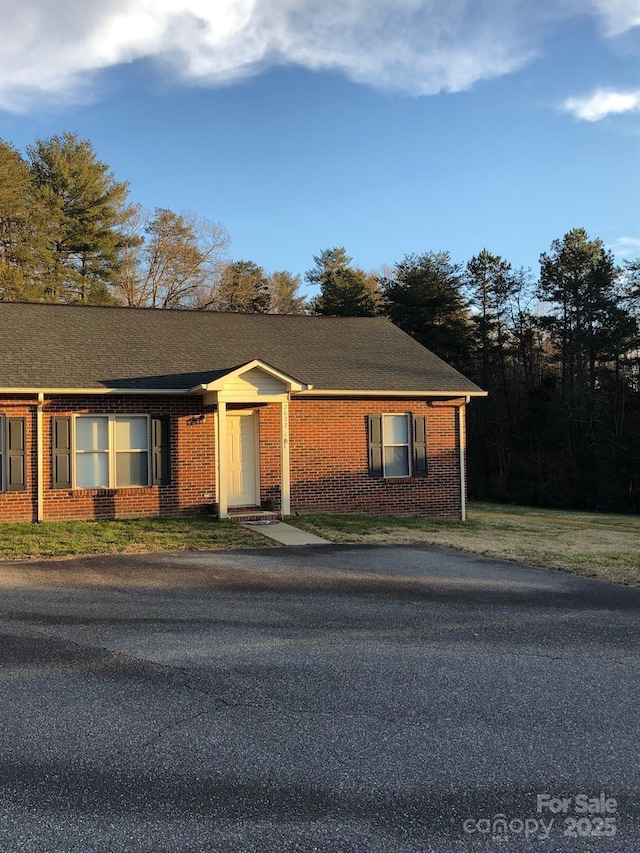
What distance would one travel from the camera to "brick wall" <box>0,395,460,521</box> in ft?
43.1

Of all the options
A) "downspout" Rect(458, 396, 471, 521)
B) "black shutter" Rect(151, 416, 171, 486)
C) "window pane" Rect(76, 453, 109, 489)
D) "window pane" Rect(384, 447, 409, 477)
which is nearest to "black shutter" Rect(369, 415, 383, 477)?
"window pane" Rect(384, 447, 409, 477)

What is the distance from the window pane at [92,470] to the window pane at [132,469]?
0.83 feet

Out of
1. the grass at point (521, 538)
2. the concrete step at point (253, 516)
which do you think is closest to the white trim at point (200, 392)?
the concrete step at point (253, 516)

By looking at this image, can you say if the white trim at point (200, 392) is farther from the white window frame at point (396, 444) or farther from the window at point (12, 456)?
the window at point (12, 456)

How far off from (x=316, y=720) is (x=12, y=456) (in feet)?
34.9

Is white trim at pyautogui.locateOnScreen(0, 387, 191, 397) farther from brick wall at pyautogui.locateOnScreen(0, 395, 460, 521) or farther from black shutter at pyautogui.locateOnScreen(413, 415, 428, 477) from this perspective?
black shutter at pyautogui.locateOnScreen(413, 415, 428, 477)

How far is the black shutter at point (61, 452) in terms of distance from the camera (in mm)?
13047

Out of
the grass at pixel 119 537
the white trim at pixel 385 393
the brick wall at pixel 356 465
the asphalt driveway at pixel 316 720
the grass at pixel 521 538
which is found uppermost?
the white trim at pixel 385 393

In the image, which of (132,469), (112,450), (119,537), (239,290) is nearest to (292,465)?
(132,469)

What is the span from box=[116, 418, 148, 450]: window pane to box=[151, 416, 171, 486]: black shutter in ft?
0.74

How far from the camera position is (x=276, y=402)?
46.2ft

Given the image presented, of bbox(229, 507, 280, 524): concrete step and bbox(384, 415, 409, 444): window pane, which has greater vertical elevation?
bbox(384, 415, 409, 444): window pane

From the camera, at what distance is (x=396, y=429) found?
1533cm

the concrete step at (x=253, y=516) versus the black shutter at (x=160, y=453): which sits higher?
the black shutter at (x=160, y=453)
